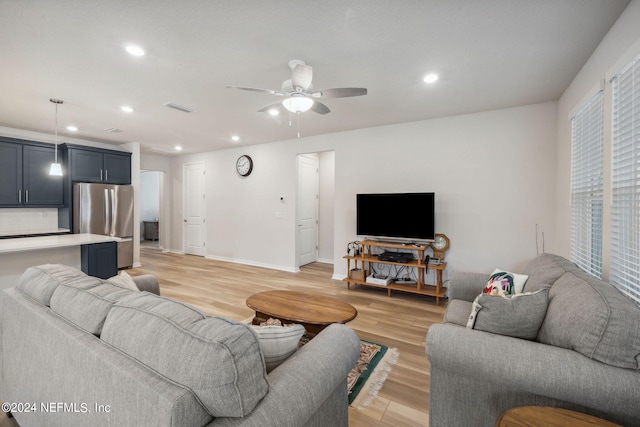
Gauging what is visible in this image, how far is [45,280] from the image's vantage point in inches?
→ 57.6

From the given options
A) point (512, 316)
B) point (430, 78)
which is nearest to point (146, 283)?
point (512, 316)

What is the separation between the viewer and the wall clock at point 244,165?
→ 5945mm

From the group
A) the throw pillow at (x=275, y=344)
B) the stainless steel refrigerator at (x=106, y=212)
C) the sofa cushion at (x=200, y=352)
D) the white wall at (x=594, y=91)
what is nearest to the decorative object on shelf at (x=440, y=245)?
the white wall at (x=594, y=91)

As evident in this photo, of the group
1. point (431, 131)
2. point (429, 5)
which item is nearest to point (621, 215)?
point (429, 5)

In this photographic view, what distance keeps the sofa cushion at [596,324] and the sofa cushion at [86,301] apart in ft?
6.48

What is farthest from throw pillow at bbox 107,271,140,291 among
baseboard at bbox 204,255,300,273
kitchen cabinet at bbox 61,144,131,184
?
kitchen cabinet at bbox 61,144,131,184

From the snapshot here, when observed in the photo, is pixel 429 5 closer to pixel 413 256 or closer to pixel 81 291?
pixel 81 291

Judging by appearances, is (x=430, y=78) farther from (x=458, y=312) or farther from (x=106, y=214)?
(x=106, y=214)

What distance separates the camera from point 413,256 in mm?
4102

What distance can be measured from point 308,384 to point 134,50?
273 cm

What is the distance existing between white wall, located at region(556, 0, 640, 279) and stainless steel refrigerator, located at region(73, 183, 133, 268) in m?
6.52

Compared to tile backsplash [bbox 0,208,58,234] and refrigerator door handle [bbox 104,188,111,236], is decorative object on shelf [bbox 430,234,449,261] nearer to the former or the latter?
refrigerator door handle [bbox 104,188,111,236]

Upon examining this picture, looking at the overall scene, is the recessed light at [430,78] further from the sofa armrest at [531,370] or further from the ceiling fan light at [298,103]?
the sofa armrest at [531,370]

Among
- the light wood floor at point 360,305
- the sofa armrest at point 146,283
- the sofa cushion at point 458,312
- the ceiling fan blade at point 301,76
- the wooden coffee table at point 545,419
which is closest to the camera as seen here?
the wooden coffee table at point 545,419
